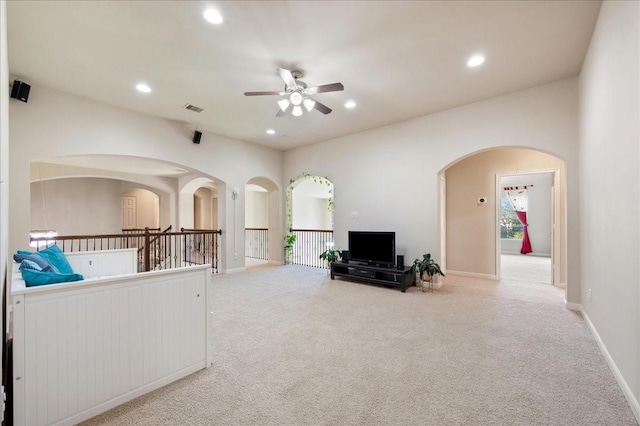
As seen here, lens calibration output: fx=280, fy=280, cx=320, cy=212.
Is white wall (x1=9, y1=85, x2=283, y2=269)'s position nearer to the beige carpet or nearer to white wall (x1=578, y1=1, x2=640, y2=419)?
the beige carpet

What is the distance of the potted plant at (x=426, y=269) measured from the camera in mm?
4707

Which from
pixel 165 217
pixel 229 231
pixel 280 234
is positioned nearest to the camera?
pixel 229 231

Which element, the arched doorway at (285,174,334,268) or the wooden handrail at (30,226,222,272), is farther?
the arched doorway at (285,174,334,268)

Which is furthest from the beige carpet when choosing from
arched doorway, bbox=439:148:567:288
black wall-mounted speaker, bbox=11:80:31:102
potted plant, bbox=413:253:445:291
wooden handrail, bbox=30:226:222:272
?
black wall-mounted speaker, bbox=11:80:31:102

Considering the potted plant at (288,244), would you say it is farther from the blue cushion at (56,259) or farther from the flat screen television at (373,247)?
the blue cushion at (56,259)

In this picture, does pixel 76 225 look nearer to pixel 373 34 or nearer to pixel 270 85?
pixel 270 85

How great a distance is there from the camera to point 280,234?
24.8 feet

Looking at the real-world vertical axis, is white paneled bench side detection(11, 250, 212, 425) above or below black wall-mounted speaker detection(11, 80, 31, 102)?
below

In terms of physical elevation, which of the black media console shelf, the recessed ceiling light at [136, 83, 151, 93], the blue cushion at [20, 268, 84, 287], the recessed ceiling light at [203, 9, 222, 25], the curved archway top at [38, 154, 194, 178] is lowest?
the black media console shelf

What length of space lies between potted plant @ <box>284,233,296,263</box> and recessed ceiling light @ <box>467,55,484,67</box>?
17.6 ft

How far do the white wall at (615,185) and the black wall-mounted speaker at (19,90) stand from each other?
626cm

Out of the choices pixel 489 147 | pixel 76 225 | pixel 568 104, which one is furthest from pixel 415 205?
pixel 76 225

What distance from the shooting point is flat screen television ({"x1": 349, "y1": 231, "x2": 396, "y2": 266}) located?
202 inches

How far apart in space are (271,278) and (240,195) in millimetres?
2190
